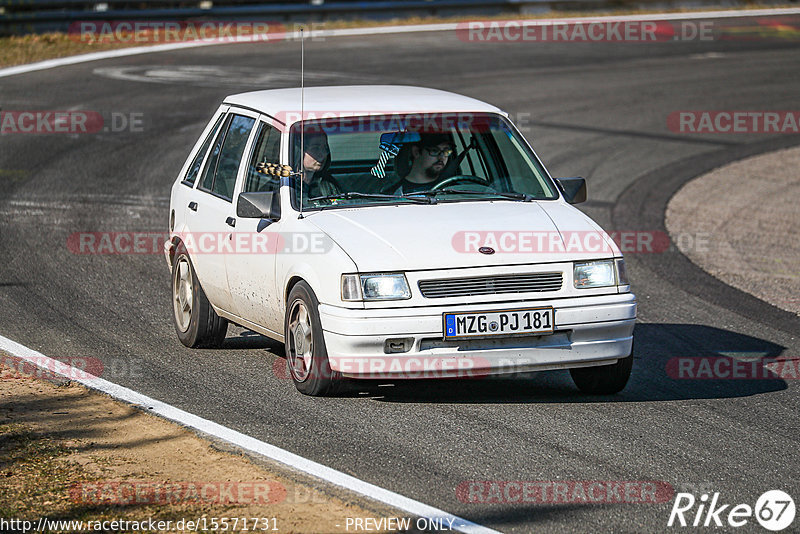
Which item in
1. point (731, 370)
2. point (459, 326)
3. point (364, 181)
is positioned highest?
point (364, 181)

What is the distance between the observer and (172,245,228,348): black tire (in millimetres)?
8827

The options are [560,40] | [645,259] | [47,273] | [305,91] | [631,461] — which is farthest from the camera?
[560,40]

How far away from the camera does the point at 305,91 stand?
29.0 ft

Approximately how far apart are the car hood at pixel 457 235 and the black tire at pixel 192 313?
1531 millimetres

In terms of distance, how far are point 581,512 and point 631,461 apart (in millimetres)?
864

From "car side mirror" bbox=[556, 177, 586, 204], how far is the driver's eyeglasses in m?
0.74

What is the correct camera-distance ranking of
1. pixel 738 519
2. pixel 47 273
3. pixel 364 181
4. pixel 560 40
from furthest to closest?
pixel 560 40 < pixel 47 273 < pixel 364 181 < pixel 738 519

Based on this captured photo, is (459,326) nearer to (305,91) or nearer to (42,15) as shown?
(305,91)

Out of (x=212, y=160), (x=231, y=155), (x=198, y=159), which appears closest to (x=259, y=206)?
(x=231, y=155)

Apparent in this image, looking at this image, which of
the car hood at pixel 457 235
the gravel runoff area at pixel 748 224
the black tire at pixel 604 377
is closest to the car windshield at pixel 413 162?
the car hood at pixel 457 235

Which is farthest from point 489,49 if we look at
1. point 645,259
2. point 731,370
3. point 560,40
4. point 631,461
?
point 631,461

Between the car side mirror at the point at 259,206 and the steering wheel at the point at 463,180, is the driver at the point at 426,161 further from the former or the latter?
the car side mirror at the point at 259,206

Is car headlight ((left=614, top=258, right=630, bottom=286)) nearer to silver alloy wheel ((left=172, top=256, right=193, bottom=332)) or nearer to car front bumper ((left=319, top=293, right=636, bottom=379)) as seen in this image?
car front bumper ((left=319, top=293, right=636, bottom=379))

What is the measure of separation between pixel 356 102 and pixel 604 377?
2446 mm
